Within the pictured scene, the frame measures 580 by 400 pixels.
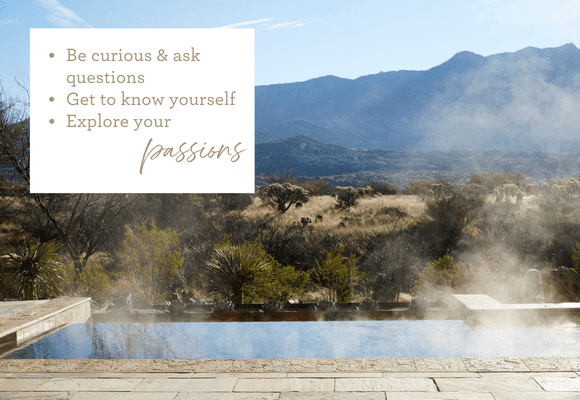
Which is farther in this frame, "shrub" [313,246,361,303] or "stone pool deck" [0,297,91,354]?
"shrub" [313,246,361,303]

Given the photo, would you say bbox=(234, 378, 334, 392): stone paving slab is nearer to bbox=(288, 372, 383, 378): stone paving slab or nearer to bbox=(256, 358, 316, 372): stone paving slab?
bbox=(288, 372, 383, 378): stone paving slab

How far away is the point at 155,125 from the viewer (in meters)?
6.90

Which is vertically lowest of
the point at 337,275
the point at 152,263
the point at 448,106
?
the point at 337,275

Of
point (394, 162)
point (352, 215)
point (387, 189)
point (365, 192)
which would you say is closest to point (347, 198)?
point (352, 215)

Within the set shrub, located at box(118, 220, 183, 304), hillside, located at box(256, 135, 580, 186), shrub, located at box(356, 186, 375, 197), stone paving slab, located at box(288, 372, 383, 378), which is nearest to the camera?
stone paving slab, located at box(288, 372, 383, 378)

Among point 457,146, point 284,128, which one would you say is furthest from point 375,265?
point 284,128

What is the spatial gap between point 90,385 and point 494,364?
9.87ft

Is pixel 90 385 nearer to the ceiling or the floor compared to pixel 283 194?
nearer to the floor

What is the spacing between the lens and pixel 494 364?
3.41 metres

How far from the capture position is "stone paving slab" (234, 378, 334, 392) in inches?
119

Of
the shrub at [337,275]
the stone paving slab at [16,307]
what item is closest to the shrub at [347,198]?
the shrub at [337,275]

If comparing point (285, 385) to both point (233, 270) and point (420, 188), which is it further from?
point (420, 188)

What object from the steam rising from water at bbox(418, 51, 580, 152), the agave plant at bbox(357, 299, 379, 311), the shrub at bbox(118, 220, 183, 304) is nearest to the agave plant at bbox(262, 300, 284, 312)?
the agave plant at bbox(357, 299, 379, 311)

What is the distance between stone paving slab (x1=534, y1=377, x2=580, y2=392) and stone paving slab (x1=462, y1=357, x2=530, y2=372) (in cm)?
20
